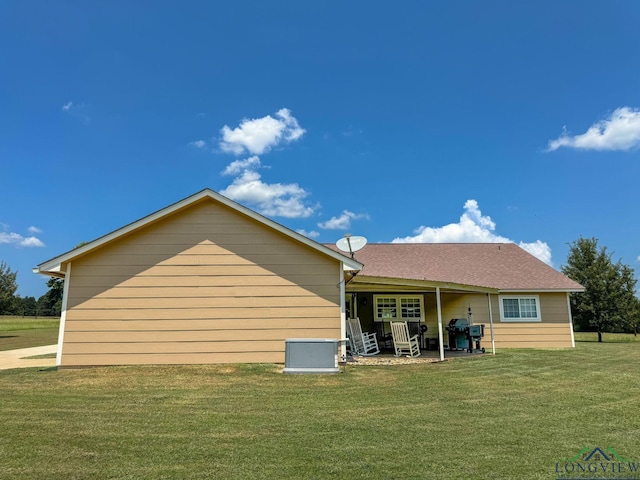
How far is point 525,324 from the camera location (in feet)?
47.5

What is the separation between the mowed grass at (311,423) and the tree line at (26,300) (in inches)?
287

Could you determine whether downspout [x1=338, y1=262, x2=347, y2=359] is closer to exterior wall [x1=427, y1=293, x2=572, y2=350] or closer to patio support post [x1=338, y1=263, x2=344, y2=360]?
patio support post [x1=338, y1=263, x2=344, y2=360]

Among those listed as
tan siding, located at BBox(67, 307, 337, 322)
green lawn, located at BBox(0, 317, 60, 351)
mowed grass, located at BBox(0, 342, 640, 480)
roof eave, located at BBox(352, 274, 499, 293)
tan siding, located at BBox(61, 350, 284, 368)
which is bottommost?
mowed grass, located at BBox(0, 342, 640, 480)

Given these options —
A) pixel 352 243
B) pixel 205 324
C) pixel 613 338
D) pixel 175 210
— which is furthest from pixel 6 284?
pixel 613 338

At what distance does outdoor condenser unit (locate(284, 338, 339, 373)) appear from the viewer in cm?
830

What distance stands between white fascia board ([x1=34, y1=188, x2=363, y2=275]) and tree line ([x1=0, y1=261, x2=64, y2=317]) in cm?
294

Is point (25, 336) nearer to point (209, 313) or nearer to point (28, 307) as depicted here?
point (209, 313)

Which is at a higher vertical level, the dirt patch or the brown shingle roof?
the brown shingle roof

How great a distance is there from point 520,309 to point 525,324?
57cm

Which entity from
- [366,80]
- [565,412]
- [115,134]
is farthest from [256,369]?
[115,134]

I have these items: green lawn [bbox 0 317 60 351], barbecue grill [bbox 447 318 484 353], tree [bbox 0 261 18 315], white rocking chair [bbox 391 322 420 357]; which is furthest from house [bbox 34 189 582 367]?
tree [bbox 0 261 18 315]

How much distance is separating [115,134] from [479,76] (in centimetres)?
1613

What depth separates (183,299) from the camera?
9.23 m

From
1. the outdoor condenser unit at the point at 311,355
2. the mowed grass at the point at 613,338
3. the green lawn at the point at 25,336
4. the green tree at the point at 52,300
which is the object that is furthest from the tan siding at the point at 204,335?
the green tree at the point at 52,300
